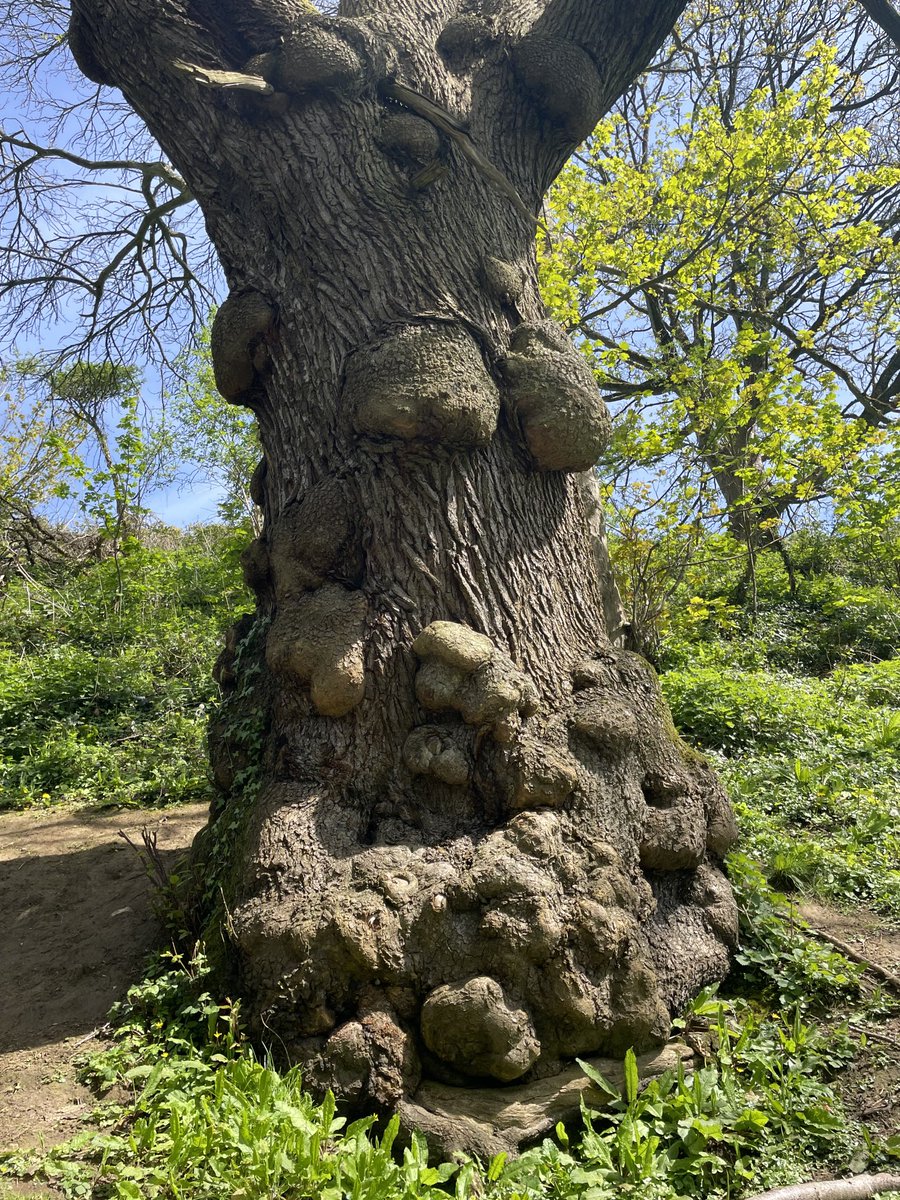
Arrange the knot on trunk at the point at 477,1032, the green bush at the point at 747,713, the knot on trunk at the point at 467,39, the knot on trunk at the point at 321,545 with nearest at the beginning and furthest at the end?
1. the knot on trunk at the point at 477,1032
2. the knot on trunk at the point at 321,545
3. the knot on trunk at the point at 467,39
4. the green bush at the point at 747,713

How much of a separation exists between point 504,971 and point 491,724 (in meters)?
0.86

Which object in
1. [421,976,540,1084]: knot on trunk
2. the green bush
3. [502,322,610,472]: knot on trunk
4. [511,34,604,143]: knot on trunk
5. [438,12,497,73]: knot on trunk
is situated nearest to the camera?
[421,976,540,1084]: knot on trunk

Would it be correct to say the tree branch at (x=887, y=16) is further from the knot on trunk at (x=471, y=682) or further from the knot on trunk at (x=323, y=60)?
the knot on trunk at (x=471, y=682)

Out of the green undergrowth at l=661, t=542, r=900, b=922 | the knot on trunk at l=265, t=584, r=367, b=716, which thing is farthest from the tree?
the knot on trunk at l=265, t=584, r=367, b=716

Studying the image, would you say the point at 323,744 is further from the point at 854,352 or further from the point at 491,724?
the point at 854,352

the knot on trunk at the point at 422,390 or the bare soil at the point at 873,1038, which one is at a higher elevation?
the knot on trunk at the point at 422,390

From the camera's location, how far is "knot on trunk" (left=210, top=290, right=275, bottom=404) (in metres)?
3.75

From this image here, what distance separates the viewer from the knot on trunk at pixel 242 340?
3.75m

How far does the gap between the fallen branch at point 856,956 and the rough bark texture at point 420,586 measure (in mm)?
442

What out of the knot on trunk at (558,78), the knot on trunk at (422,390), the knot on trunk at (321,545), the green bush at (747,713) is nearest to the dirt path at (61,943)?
the knot on trunk at (321,545)

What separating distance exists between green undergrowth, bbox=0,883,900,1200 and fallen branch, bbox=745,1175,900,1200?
0.11 meters

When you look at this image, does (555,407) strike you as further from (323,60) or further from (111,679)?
(111,679)

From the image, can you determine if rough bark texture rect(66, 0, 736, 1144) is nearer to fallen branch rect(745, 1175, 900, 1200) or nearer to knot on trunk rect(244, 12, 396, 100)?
knot on trunk rect(244, 12, 396, 100)

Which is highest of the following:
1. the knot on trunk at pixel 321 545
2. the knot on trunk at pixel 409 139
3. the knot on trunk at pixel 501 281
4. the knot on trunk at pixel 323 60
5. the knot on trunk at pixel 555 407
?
the knot on trunk at pixel 323 60
